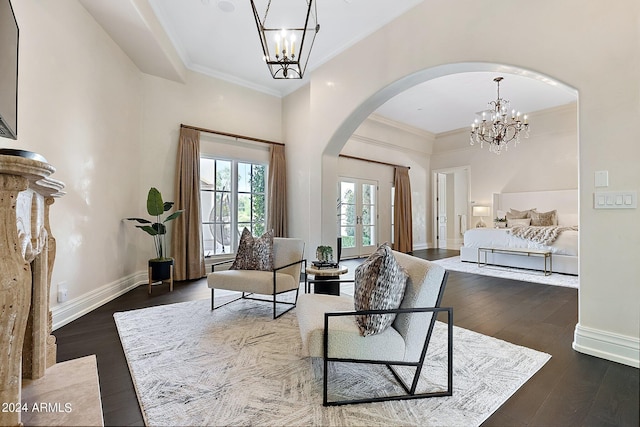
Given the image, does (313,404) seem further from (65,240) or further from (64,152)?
(64,152)

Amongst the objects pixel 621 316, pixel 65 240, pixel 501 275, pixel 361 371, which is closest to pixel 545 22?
pixel 621 316

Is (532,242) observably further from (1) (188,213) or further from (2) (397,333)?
(1) (188,213)

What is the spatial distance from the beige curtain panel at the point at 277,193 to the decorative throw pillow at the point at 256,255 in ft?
7.08

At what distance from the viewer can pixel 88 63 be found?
333cm

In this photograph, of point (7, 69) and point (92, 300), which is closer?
point (7, 69)

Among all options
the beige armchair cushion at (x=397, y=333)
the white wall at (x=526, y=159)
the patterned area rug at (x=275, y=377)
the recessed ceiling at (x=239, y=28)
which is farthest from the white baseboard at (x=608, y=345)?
the white wall at (x=526, y=159)

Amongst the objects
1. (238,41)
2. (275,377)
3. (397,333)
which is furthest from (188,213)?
(397,333)

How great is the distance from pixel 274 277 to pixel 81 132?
2678 millimetres

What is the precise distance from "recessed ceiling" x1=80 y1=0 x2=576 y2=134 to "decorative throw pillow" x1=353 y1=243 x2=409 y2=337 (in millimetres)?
2158

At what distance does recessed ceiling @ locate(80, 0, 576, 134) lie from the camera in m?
3.54

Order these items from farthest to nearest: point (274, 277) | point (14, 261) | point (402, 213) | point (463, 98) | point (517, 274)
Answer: point (402, 213)
point (463, 98)
point (517, 274)
point (274, 277)
point (14, 261)

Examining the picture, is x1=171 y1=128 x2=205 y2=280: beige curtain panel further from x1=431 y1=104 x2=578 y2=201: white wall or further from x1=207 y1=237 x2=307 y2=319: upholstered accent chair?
x1=431 y1=104 x2=578 y2=201: white wall

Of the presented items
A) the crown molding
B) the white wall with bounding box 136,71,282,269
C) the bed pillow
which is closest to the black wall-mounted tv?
the white wall with bounding box 136,71,282,269

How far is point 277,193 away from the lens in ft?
19.0
